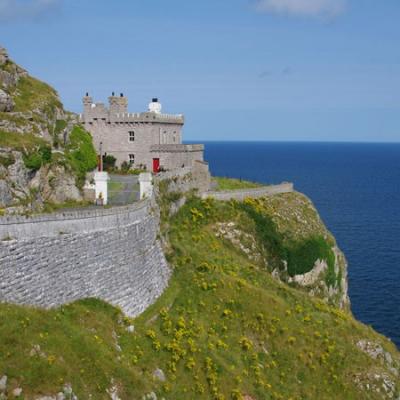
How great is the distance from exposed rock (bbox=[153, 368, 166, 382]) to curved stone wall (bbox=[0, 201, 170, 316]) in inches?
234

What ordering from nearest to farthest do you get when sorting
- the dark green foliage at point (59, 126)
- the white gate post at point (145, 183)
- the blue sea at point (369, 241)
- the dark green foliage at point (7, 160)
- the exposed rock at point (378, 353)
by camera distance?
the dark green foliage at point (7, 160), the exposed rock at point (378, 353), the white gate post at point (145, 183), the dark green foliage at point (59, 126), the blue sea at point (369, 241)

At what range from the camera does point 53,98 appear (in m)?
55.6

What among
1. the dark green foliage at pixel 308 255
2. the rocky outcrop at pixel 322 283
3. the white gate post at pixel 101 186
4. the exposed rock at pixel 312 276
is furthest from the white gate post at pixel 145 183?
the exposed rock at pixel 312 276

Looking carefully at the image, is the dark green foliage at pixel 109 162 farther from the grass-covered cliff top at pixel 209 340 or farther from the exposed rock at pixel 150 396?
the exposed rock at pixel 150 396

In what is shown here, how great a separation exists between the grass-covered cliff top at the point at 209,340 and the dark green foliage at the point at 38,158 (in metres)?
12.5

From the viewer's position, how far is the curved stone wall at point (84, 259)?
98.9 feet

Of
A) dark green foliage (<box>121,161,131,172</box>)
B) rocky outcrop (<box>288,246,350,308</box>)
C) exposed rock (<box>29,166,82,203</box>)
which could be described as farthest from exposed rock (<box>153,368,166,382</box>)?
dark green foliage (<box>121,161,131,172</box>)

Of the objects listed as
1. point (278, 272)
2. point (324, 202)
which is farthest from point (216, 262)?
point (324, 202)

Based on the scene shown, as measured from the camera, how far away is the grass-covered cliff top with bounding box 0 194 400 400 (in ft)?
91.1

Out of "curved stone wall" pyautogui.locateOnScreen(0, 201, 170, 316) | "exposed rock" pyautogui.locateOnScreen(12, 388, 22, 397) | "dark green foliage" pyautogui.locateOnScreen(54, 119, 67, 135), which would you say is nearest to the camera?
"exposed rock" pyautogui.locateOnScreen(12, 388, 22, 397)

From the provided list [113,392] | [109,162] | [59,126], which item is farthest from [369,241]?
[113,392]

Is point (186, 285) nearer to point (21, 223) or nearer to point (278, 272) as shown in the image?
point (278, 272)

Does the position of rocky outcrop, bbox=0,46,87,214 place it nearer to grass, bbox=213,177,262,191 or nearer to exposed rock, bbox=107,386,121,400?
exposed rock, bbox=107,386,121,400

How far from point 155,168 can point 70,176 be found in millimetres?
18716
